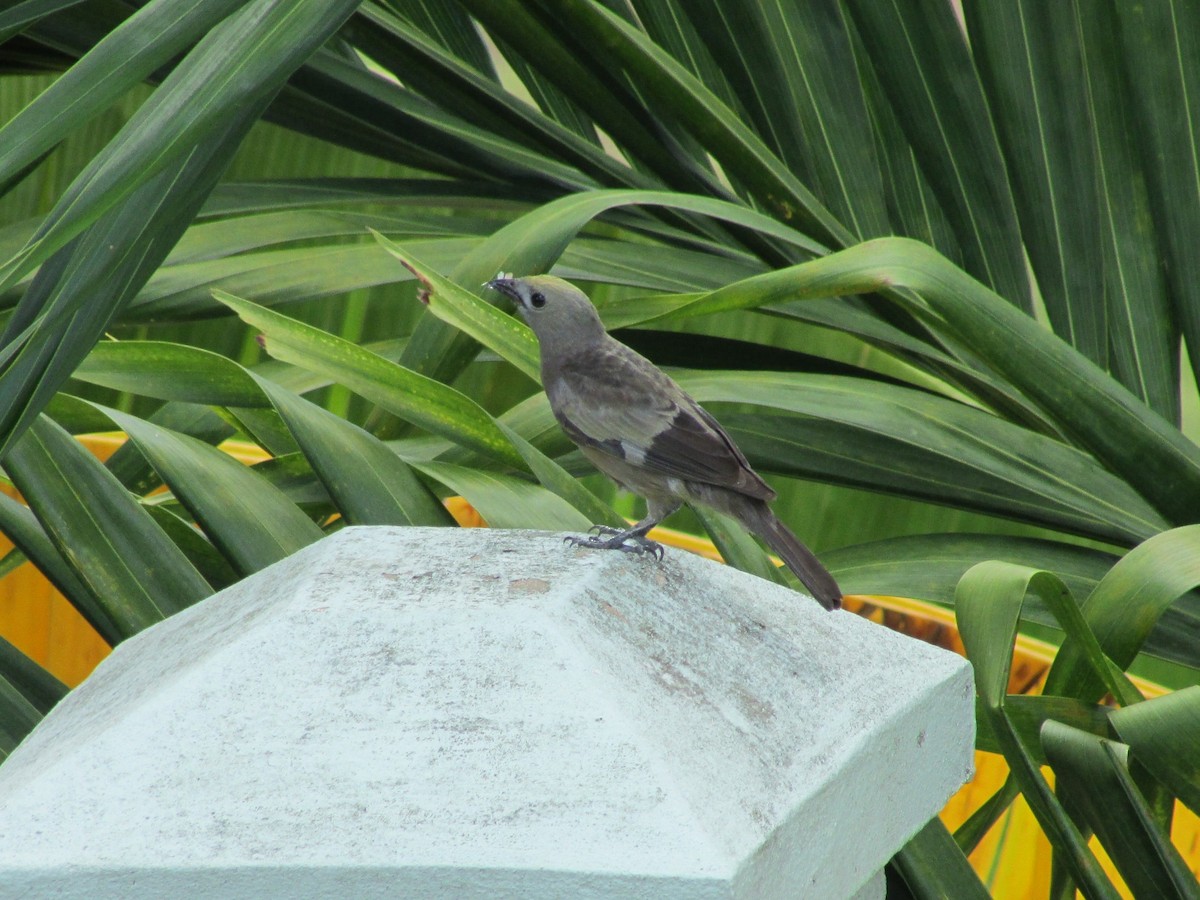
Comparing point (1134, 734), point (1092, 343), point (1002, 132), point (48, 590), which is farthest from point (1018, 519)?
point (48, 590)

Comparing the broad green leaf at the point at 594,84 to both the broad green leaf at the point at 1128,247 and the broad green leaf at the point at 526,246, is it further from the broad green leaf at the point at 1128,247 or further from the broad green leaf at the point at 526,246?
the broad green leaf at the point at 1128,247

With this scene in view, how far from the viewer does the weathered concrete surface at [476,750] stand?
0.64 metres

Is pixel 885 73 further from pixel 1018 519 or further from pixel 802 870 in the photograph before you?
pixel 802 870

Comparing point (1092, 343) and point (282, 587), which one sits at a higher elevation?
point (282, 587)

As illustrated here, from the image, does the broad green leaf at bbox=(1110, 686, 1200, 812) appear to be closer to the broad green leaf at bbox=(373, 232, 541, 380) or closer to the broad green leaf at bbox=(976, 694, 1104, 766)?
the broad green leaf at bbox=(976, 694, 1104, 766)

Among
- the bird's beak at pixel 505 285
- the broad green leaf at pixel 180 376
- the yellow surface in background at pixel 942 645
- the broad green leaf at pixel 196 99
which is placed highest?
the broad green leaf at pixel 196 99

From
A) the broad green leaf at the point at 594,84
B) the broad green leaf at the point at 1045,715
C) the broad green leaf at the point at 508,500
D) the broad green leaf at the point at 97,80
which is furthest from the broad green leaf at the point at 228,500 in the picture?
the broad green leaf at the point at 594,84

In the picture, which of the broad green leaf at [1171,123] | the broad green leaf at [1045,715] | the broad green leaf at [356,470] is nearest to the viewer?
the broad green leaf at [1045,715]

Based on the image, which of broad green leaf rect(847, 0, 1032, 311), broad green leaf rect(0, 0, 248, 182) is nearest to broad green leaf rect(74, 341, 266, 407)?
broad green leaf rect(0, 0, 248, 182)

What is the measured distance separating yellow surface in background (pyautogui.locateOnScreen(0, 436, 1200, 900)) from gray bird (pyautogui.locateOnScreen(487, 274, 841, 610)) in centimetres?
74

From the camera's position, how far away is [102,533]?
55.1 inches

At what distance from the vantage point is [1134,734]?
3.70ft

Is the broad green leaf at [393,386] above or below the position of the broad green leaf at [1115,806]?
above

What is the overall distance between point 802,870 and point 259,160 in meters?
2.82
